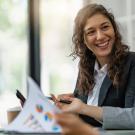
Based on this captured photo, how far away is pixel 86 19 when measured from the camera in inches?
67.4

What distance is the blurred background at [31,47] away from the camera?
3686 millimetres

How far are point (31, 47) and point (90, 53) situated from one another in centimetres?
196

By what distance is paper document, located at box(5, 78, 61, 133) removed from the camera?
0.93 m

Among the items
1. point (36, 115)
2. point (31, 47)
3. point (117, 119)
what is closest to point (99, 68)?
point (117, 119)

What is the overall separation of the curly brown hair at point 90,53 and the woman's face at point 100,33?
2cm

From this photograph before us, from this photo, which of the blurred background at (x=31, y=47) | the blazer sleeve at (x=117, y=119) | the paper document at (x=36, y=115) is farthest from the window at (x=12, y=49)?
the paper document at (x=36, y=115)

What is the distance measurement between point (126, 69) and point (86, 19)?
288mm

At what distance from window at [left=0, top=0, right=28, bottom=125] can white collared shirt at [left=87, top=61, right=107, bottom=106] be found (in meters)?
2.04

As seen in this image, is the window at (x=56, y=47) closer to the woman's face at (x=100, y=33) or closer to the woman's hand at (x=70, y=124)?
the woman's face at (x=100, y=33)

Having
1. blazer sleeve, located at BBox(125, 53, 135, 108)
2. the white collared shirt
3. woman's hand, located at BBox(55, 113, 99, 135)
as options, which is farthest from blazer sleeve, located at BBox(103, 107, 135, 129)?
woman's hand, located at BBox(55, 113, 99, 135)

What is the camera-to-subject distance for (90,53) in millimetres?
1886

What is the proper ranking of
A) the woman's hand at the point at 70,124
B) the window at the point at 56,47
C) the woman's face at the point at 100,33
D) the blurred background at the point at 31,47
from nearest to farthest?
the woman's hand at the point at 70,124, the woman's face at the point at 100,33, the window at the point at 56,47, the blurred background at the point at 31,47

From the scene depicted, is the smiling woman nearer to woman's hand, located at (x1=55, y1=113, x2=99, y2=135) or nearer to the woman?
the woman

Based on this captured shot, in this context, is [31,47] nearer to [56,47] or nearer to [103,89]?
[56,47]
